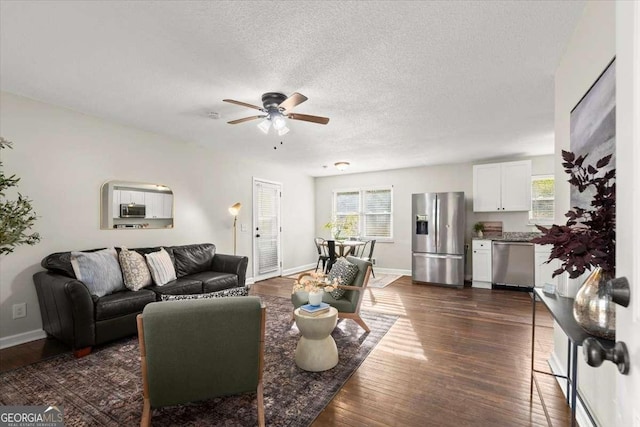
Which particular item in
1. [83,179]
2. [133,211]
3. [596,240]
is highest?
[83,179]

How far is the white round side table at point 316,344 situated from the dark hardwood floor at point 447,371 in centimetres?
28

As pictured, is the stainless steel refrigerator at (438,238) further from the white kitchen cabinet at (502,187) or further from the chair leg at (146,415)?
the chair leg at (146,415)

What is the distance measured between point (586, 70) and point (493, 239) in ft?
14.2

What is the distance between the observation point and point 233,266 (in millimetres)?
4434

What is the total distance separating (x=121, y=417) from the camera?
6.38 feet

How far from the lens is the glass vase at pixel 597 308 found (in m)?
1.15

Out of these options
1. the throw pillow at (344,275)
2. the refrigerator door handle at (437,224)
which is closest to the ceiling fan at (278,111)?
the throw pillow at (344,275)

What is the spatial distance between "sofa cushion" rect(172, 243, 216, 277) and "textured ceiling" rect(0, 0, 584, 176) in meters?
1.77

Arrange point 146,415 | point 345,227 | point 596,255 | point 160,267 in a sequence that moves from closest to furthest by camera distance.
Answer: point 596,255 → point 146,415 → point 160,267 → point 345,227

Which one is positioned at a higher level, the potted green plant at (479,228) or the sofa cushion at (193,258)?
the potted green plant at (479,228)

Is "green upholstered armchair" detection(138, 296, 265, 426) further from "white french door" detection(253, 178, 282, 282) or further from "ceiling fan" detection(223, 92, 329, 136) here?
"white french door" detection(253, 178, 282, 282)

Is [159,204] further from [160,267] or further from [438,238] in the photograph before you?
[438,238]

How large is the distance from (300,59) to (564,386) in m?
3.27

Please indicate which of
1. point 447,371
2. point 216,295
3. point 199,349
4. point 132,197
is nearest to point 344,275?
point 447,371
